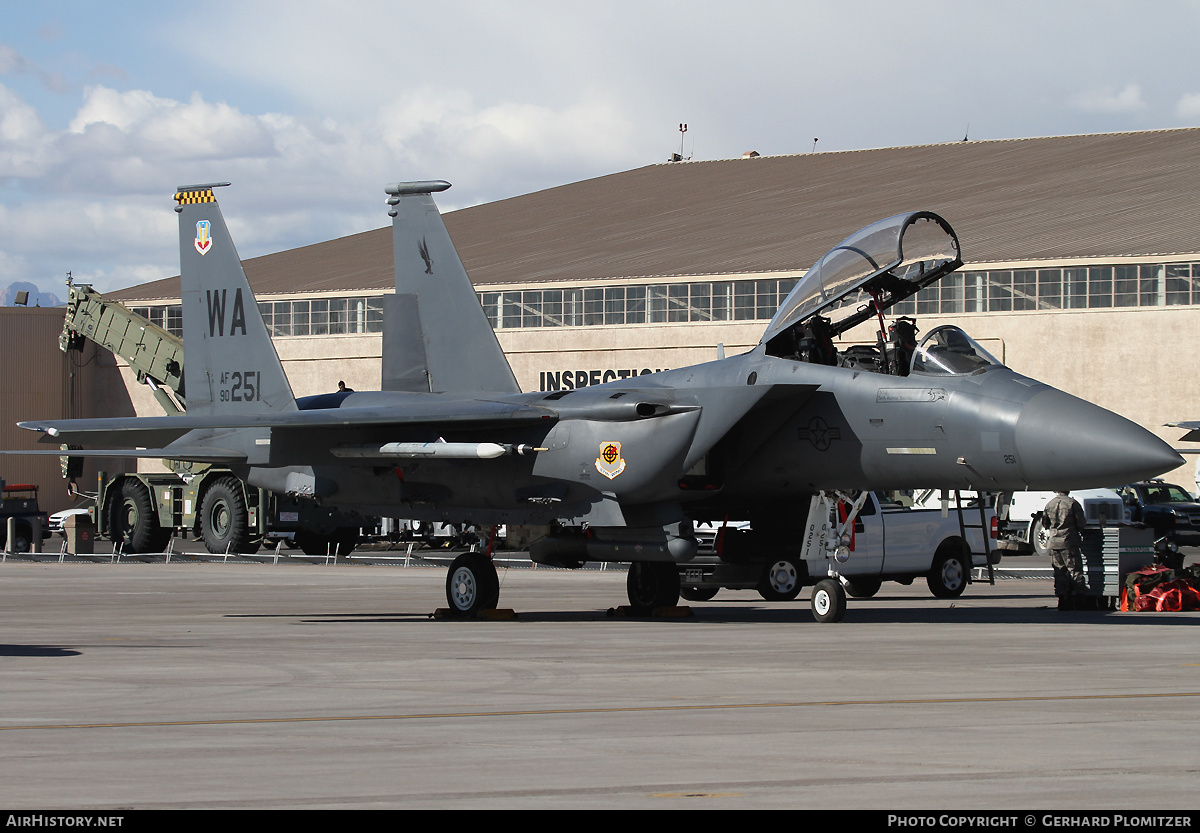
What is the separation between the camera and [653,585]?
17625 millimetres

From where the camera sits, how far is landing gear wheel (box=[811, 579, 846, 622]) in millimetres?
15336

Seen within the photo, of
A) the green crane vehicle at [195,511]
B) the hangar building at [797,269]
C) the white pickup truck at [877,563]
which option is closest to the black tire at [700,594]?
the white pickup truck at [877,563]

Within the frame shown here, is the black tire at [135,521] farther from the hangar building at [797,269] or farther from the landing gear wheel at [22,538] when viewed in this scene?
the hangar building at [797,269]

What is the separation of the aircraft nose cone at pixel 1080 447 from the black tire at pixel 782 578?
205 inches

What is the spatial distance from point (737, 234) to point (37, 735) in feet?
148

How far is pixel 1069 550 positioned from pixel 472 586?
7.03m

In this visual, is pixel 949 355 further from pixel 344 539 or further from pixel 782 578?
pixel 344 539

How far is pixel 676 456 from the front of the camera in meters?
15.2

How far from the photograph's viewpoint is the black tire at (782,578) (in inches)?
731

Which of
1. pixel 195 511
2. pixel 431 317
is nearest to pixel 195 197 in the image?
pixel 431 317

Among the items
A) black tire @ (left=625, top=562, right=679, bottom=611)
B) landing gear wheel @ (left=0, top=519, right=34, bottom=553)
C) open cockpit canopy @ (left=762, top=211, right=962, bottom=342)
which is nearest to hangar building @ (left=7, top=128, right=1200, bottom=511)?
landing gear wheel @ (left=0, top=519, right=34, bottom=553)

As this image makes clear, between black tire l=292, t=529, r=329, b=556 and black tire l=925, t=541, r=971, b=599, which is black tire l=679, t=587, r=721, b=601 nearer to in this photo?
black tire l=925, t=541, r=971, b=599
